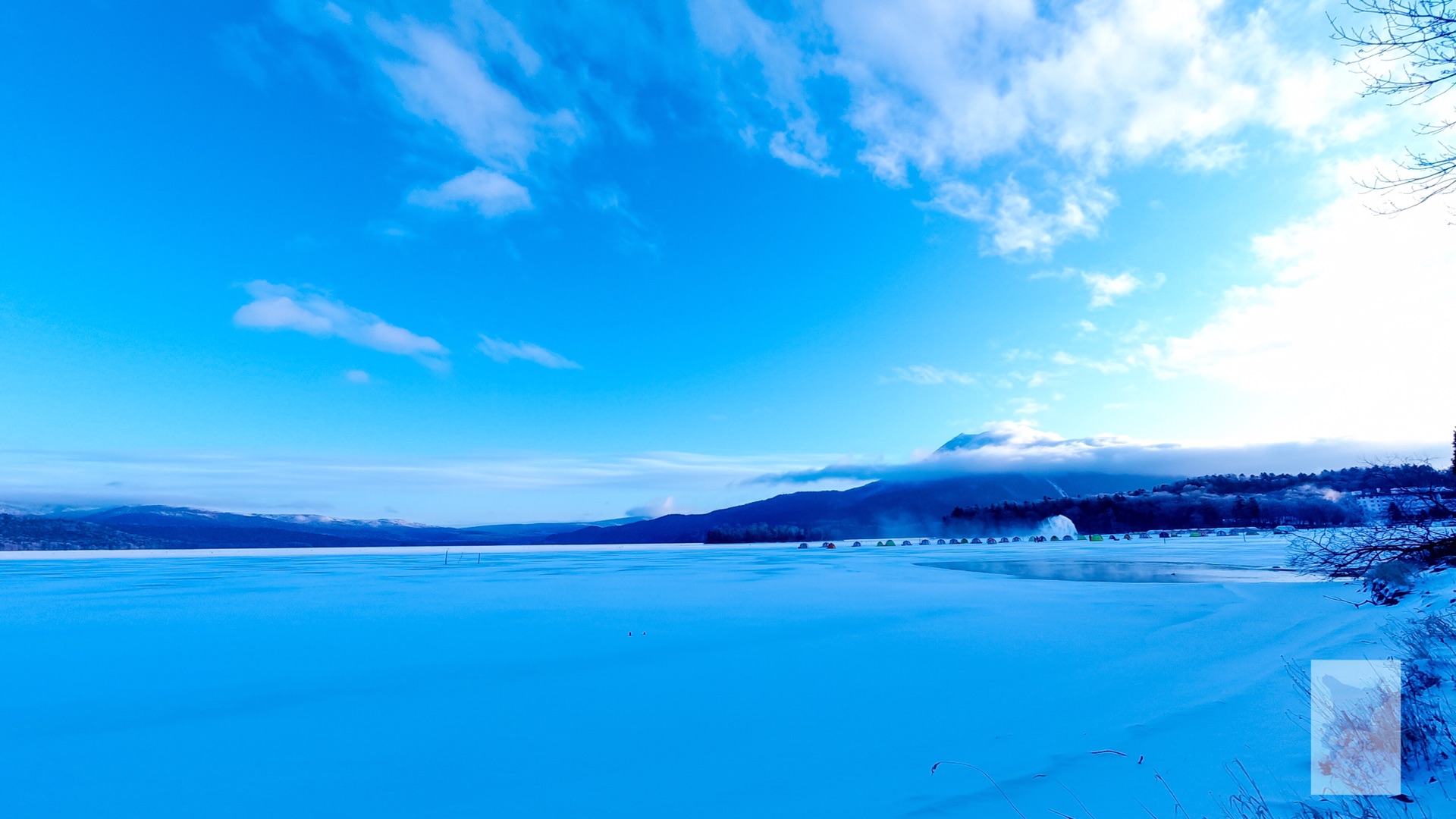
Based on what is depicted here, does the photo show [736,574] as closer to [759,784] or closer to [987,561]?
[987,561]

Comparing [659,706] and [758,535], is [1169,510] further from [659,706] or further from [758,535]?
[659,706]

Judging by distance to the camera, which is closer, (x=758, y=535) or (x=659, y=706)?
(x=659, y=706)

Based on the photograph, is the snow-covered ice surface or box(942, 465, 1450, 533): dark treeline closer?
the snow-covered ice surface

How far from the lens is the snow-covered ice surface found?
14.6 feet

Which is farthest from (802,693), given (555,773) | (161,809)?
(161,809)

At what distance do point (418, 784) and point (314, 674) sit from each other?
12.9 ft

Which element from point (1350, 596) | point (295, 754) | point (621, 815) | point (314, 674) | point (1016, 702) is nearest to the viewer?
point (621, 815)

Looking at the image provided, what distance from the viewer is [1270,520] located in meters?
79.5

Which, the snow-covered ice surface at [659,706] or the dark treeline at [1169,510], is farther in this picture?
the dark treeline at [1169,510]

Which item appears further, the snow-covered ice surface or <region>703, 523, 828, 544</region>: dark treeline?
<region>703, 523, 828, 544</region>: dark treeline

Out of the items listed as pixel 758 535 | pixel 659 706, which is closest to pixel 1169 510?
pixel 758 535

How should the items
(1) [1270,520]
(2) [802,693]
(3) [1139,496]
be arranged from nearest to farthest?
(2) [802,693]
(1) [1270,520]
(3) [1139,496]

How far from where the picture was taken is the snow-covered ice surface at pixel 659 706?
4.46 m

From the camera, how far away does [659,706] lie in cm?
639
